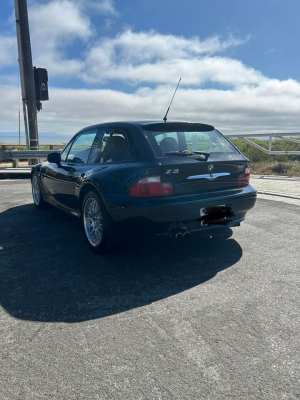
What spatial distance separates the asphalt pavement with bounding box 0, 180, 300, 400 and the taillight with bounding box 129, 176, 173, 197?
60cm

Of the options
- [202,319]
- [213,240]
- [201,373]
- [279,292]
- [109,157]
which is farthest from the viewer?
[213,240]

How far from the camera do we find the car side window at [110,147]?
3930mm

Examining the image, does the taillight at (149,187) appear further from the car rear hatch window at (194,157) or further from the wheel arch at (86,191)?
the wheel arch at (86,191)

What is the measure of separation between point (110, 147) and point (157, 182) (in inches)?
40.2

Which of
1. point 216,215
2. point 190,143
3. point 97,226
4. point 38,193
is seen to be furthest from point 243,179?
point 38,193

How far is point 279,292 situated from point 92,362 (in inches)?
70.1

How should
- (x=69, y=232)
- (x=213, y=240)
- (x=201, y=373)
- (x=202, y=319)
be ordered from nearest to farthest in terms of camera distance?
1. (x=201, y=373)
2. (x=202, y=319)
3. (x=213, y=240)
4. (x=69, y=232)

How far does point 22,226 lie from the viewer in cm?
533

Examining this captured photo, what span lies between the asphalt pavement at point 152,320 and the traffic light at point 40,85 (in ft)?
33.0

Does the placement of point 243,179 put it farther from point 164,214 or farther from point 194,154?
point 164,214

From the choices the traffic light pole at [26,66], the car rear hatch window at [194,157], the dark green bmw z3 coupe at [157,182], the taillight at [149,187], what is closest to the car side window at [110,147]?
the dark green bmw z3 coupe at [157,182]

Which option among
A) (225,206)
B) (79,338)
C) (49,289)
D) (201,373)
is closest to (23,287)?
(49,289)

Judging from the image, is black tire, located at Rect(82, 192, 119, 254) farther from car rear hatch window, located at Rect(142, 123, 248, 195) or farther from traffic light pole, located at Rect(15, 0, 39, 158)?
traffic light pole, located at Rect(15, 0, 39, 158)

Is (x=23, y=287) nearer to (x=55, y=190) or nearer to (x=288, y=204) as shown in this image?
(x=55, y=190)
